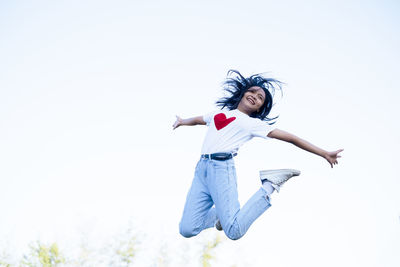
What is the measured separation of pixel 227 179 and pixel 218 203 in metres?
0.28

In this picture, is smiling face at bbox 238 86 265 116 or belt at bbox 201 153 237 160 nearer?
belt at bbox 201 153 237 160

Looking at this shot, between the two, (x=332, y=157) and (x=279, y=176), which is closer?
(x=332, y=157)

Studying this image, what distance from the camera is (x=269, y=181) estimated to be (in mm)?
4426

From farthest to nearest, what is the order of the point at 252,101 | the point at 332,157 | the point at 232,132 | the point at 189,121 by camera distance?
1. the point at 189,121
2. the point at 252,101
3. the point at 232,132
4. the point at 332,157

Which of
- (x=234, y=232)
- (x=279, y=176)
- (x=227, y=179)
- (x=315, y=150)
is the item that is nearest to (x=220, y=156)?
(x=227, y=179)

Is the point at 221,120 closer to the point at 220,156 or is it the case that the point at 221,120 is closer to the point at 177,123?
the point at 220,156

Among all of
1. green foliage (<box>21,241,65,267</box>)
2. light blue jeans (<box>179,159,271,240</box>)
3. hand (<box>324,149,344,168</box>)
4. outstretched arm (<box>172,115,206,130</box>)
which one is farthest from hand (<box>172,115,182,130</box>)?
green foliage (<box>21,241,65,267</box>)

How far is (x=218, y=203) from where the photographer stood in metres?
4.36

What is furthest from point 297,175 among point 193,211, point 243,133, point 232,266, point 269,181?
point 232,266

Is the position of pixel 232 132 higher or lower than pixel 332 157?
higher

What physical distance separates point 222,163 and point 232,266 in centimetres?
1739

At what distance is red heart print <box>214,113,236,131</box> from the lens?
4699 mm

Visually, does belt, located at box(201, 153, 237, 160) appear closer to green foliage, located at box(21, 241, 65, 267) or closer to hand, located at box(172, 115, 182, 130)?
hand, located at box(172, 115, 182, 130)

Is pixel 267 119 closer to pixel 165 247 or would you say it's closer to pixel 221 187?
pixel 221 187
